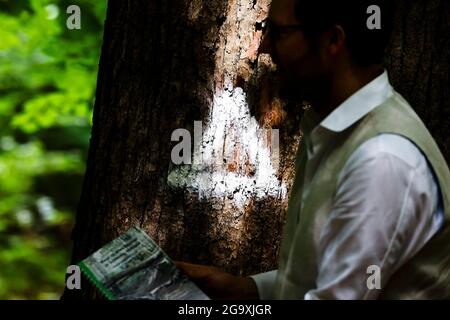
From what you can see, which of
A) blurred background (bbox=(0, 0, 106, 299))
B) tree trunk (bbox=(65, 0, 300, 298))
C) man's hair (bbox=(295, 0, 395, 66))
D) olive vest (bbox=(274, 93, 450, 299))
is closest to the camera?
olive vest (bbox=(274, 93, 450, 299))

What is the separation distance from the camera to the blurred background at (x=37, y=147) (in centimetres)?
598

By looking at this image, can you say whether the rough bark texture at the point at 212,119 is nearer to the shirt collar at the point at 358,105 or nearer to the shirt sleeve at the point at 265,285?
the shirt sleeve at the point at 265,285

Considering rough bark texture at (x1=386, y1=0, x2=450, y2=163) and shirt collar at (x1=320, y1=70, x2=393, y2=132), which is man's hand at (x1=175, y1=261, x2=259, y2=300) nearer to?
shirt collar at (x1=320, y1=70, x2=393, y2=132)

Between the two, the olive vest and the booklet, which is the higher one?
the olive vest

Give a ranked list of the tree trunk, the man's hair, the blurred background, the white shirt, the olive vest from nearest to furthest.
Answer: the white shirt < the olive vest < the man's hair < the tree trunk < the blurred background

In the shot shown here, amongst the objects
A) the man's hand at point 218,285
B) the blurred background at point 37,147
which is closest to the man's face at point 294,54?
the man's hand at point 218,285

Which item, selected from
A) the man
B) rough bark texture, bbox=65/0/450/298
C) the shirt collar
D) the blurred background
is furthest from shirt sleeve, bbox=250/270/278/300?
the blurred background

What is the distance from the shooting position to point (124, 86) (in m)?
3.53

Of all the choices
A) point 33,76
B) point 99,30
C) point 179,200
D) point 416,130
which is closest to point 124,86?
point 179,200

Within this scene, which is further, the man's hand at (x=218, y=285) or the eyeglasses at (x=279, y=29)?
the man's hand at (x=218, y=285)

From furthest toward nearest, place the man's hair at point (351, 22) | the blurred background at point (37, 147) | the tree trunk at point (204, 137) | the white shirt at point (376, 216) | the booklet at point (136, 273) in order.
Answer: the blurred background at point (37, 147) < the tree trunk at point (204, 137) < the booklet at point (136, 273) < the man's hair at point (351, 22) < the white shirt at point (376, 216)

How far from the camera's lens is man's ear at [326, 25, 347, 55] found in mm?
2357

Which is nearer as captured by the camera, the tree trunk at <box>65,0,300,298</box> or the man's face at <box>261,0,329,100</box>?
the man's face at <box>261,0,329,100</box>

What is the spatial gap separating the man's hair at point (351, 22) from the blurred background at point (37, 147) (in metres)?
3.56
